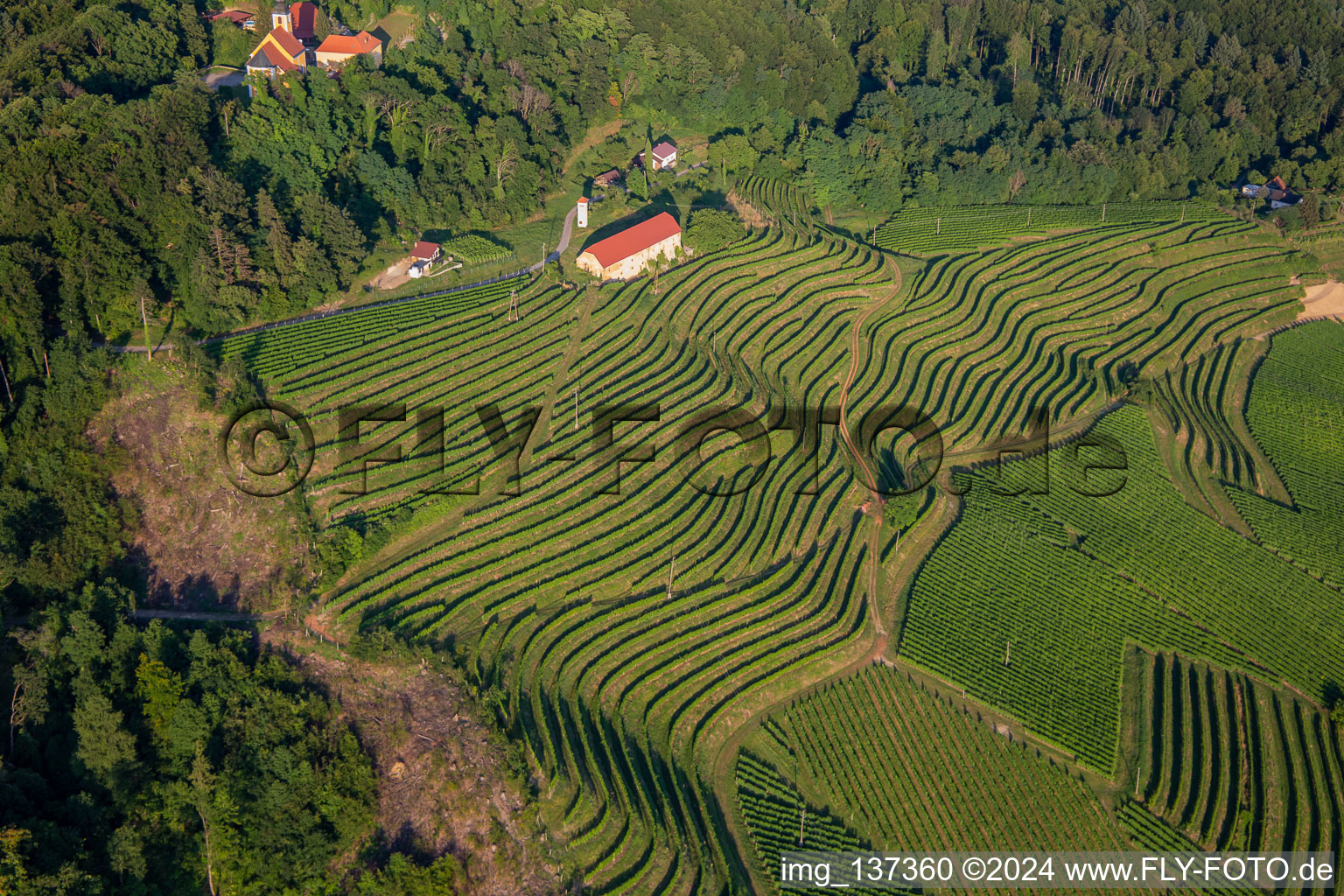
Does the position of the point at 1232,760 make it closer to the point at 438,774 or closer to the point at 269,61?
the point at 438,774

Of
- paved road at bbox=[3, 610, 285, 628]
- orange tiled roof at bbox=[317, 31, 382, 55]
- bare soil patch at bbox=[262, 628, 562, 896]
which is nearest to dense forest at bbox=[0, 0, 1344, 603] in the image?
paved road at bbox=[3, 610, 285, 628]

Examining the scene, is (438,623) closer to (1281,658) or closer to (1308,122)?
(1281,658)

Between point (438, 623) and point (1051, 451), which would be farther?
point (1051, 451)

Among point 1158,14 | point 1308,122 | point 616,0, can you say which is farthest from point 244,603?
point 1158,14

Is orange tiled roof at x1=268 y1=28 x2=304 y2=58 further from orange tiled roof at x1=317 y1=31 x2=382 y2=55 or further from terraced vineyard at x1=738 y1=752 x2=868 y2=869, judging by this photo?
terraced vineyard at x1=738 y1=752 x2=868 y2=869

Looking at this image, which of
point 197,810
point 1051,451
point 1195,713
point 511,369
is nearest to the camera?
point 197,810

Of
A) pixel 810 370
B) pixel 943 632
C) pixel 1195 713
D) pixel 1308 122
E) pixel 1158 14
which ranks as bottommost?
pixel 1195 713

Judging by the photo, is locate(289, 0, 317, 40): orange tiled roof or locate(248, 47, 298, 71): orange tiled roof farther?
locate(289, 0, 317, 40): orange tiled roof

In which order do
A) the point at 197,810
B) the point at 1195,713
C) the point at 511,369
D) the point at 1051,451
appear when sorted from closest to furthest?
the point at 197,810 → the point at 1195,713 → the point at 511,369 → the point at 1051,451
